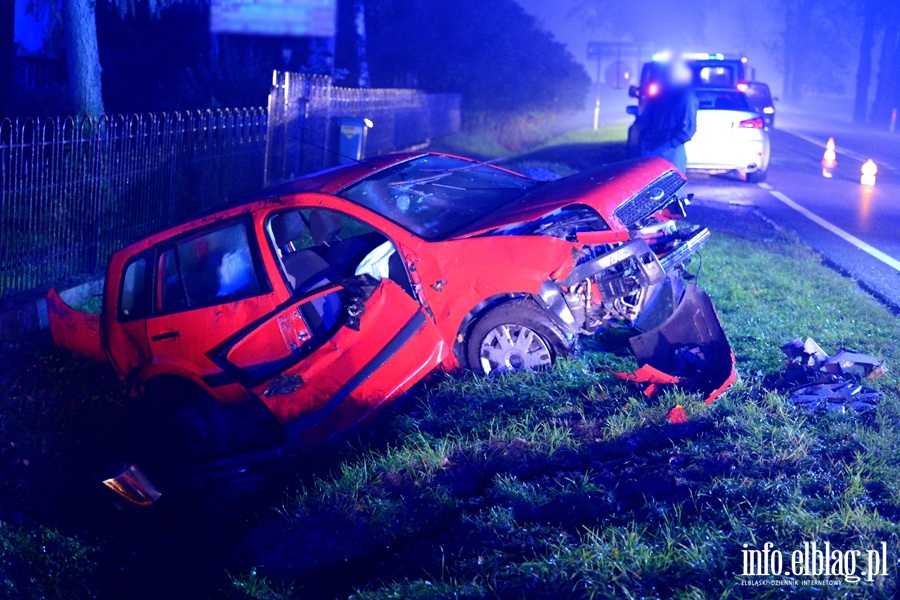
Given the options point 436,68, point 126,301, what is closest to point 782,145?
point 436,68

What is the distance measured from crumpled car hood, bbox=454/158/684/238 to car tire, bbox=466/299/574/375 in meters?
0.52

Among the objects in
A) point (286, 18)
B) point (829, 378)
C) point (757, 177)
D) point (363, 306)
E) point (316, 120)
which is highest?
point (286, 18)

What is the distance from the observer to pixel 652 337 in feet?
18.6

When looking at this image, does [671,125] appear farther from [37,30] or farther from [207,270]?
[37,30]

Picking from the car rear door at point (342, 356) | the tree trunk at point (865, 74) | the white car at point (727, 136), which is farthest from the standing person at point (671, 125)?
the tree trunk at point (865, 74)

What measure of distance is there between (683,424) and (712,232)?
6.71m

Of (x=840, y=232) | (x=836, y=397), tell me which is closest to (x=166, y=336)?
(x=836, y=397)

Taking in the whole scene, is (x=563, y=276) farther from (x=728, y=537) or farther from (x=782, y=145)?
(x=782, y=145)

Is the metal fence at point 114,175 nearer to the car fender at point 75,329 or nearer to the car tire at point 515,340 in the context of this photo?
the car fender at point 75,329

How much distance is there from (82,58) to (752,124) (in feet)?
33.9

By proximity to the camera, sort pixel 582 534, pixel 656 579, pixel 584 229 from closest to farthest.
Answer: pixel 656 579, pixel 582 534, pixel 584 229

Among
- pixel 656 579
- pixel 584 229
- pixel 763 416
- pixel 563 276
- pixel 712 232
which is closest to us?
pixel 656 579

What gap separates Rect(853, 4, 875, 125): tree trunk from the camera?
45469mm

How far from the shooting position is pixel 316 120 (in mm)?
14492
